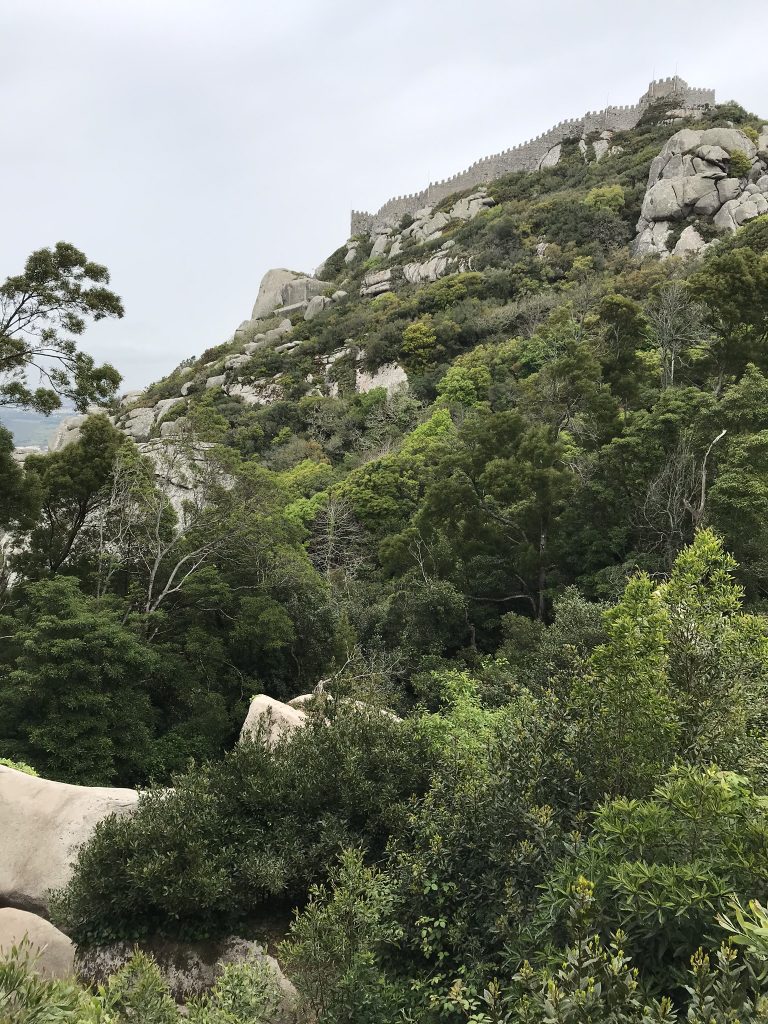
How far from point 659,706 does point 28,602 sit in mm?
12984

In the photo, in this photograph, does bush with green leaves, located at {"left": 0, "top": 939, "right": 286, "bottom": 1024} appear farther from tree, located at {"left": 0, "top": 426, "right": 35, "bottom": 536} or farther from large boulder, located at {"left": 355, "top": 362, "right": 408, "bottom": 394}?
large boulder, located at {"left": 355, "top": 362, "right": 408, "bottom": 394}

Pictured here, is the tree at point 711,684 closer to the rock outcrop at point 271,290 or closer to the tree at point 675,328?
the tree at point 675,328

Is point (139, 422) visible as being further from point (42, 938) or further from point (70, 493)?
point (42, 938)

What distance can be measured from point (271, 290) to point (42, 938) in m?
75.8

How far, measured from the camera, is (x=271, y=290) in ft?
245

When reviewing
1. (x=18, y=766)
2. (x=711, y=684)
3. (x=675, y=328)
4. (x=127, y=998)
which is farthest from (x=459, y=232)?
(x=127, y=998)

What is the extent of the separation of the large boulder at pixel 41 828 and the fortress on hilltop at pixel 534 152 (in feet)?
235

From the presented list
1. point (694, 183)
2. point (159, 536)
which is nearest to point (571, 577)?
point (159, 536)

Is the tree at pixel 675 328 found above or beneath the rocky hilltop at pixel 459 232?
beneath

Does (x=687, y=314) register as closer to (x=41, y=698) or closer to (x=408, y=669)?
(x=408, y=669)

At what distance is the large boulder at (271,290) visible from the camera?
240 ft

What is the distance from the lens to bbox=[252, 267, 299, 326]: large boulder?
240 feet

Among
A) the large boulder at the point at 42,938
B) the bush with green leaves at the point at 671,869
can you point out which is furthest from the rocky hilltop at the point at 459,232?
the bush with green leaves at the point at 671,869

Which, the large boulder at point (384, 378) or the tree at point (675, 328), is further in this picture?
the large boulder at point (384, 378)
